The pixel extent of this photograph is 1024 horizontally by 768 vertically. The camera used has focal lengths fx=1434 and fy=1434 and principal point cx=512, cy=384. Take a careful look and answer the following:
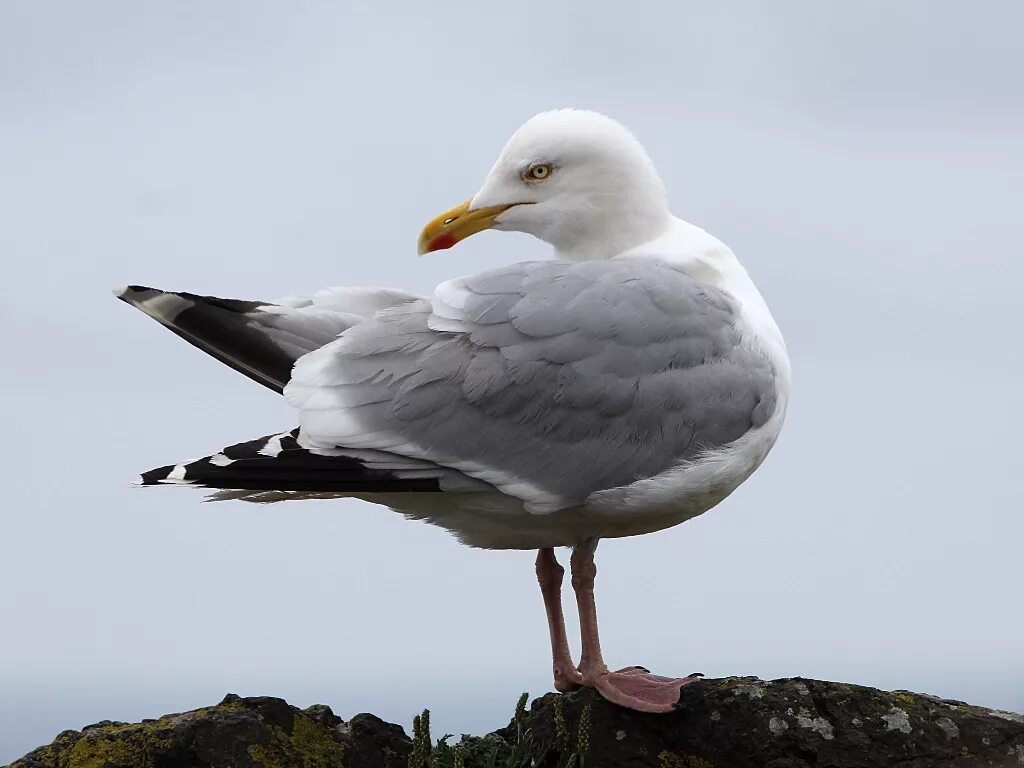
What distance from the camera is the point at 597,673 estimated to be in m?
6.75

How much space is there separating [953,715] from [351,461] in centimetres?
302

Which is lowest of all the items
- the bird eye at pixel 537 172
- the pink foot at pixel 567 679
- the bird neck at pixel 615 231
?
the pink foot at pixel 567 679

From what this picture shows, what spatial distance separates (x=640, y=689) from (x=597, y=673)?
8.4 inches

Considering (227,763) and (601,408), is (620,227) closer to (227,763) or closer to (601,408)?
(601,408)

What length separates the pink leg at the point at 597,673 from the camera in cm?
661

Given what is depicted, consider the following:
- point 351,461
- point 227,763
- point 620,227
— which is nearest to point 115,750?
point 227,763

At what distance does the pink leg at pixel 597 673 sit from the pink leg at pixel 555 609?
9.3 inches

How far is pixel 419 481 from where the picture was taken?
6090mm

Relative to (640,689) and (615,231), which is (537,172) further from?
(640,689)

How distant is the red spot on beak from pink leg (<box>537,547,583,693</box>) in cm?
163

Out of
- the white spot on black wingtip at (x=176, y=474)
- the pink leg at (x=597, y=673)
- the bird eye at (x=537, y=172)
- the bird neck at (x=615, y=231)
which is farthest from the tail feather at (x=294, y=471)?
the bird eye at (x=537, y=172)

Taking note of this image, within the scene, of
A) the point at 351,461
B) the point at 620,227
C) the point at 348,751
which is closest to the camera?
the point at 351,461

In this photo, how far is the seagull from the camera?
6.11m

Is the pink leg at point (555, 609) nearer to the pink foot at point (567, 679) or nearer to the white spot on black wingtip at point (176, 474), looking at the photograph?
the pink foot at point (567, 679)
